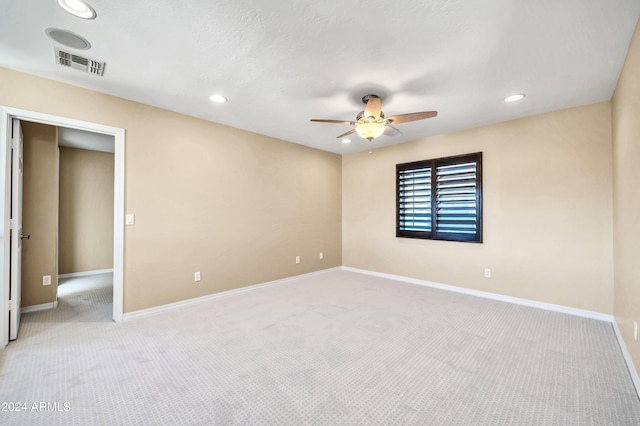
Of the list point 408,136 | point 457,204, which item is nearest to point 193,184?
point 408,136

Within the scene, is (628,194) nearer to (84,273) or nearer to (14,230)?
(14,230)

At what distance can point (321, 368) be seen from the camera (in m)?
2.15

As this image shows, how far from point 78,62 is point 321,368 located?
3.35 meters

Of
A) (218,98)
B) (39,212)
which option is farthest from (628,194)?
(39,212)

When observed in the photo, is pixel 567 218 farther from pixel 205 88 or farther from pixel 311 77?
pixel 205 88

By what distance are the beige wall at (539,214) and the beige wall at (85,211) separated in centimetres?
612

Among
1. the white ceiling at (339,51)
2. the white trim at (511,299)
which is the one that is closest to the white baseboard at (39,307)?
the white ceiling at (339,51)

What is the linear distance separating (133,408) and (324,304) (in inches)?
91.6

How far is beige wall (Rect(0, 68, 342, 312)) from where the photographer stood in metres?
3.08

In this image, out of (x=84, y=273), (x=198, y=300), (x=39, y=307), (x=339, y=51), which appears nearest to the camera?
(x=339, y=51)

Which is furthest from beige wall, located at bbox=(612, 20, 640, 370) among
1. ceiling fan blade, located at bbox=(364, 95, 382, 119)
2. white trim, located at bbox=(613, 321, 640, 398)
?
ceiling fan blade, located at bbox=(364, 95, 382, 119)

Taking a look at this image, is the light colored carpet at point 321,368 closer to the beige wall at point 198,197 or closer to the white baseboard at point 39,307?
the white baseboard at point 39,307

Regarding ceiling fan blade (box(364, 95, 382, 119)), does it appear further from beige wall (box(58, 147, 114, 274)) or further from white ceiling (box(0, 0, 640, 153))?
beige wall (box(58, 147, 114, 274))

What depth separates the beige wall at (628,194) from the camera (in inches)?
78.3
